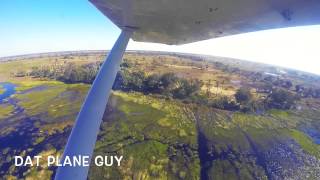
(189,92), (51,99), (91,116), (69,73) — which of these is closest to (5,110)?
(51,99)

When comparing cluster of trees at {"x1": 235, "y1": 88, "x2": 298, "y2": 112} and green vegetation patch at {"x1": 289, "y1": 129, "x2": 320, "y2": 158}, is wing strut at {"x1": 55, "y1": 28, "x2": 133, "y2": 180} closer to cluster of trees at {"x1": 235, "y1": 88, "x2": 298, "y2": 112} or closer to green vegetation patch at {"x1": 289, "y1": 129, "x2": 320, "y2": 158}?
green vegetation patch at {"x1": 289, "y1": 129, "x2": 320, "y2": 158}

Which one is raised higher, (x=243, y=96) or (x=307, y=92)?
(x=243, y=96)

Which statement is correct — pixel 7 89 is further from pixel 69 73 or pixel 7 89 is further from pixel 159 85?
pixel 159 85

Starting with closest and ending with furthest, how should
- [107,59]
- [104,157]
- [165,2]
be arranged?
[165,2] < [107,59] < [104,157]

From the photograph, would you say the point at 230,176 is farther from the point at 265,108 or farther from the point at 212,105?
the point at 265,108

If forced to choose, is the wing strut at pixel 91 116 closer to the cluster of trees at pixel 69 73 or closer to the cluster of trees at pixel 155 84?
the cluster of trees at pixel 155 84

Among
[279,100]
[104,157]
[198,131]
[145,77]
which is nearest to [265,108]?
[279,100]

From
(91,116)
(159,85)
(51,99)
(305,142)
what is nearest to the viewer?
(91,116)
